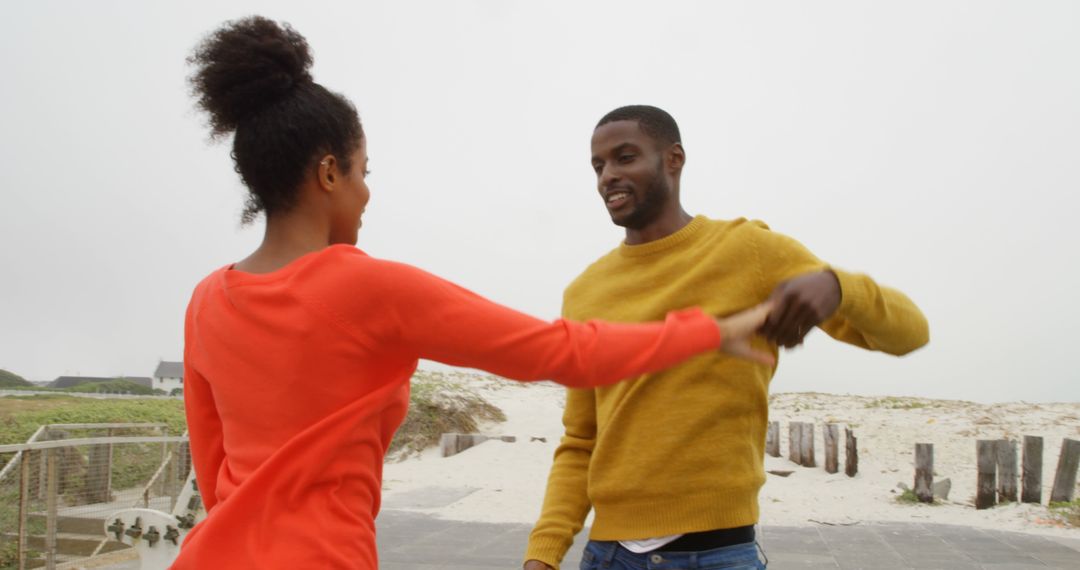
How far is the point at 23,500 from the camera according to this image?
21.6 ft

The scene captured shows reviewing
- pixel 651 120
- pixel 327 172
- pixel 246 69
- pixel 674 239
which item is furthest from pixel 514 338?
pixel 651 120

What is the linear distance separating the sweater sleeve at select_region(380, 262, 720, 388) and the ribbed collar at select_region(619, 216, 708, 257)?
32.5 inches

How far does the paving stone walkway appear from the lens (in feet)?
24.6

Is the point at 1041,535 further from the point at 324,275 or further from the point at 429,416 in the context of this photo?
the point at 429,416

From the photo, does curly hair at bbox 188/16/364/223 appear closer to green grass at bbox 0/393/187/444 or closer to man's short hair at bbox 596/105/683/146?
man's short hair at bbox 596/105/683/146

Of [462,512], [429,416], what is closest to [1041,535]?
[462,512]

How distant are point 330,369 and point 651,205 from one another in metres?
Result: 1.22

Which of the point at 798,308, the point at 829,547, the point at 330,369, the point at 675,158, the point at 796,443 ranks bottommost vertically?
the point at 829,547

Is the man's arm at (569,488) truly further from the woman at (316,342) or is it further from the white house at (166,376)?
the white house at (166,376)

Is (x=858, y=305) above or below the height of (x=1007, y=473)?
above

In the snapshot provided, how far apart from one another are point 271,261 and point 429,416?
16.5 m

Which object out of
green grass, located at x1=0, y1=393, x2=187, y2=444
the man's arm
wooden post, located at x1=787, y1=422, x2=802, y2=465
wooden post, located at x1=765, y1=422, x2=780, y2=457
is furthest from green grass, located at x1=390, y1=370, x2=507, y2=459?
the man's arm

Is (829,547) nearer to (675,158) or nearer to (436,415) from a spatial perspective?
(675,158)

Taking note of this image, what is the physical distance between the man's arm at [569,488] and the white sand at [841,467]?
25.9 ft
